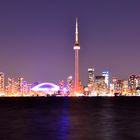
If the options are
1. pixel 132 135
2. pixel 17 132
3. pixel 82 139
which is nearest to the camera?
pixel 82 139

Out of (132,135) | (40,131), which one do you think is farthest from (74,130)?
(132,135)

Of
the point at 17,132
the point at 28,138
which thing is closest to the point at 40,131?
the point at 17,132

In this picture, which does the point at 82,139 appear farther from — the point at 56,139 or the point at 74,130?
the point at 74,130

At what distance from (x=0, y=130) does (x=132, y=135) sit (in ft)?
55.7

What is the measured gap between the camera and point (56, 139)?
45.8 meters

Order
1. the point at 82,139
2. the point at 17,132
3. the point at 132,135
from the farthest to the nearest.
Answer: the point at 17,132 → the point at 132,135 → the point at 82,139

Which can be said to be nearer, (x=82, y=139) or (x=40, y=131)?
(x=82, y=139)

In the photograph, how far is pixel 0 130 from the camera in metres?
53.8

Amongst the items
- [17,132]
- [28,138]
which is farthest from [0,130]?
[28,138]

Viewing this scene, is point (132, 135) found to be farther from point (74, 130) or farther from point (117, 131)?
point (74, 130)

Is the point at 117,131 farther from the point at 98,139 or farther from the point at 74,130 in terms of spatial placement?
the point at 98,139

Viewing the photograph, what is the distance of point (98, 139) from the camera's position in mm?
45094

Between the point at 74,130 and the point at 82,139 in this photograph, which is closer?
the point at 82,139

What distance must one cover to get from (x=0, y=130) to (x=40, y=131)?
5180 millimetres
